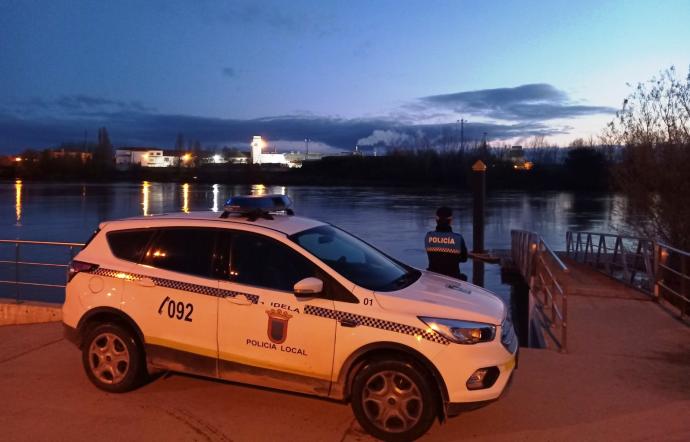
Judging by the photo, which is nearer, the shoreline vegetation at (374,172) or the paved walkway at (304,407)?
the paved walkway at (304,407)

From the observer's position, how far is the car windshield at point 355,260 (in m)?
5.12

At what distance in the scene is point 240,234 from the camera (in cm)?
536

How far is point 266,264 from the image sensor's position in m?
5.17

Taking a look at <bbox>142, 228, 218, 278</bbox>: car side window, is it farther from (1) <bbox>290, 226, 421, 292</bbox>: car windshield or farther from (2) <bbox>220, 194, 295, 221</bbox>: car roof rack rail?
(1) <bbox>290, 226, 421, 292</bbox>: car windshield

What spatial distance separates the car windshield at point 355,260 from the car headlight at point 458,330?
0.54 m

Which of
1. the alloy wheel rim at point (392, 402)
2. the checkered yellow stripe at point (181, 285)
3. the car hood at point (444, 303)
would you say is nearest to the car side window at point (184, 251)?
the checkered yellow stripe at point (181, 285)

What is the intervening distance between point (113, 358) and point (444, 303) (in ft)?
9.90

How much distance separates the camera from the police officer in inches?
294

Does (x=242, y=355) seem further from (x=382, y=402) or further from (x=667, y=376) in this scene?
(x=667, y=376)

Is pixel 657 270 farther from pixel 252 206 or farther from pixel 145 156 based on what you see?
pixel 145 156

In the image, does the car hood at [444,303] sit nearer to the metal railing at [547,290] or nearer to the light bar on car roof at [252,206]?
the light bar on car roof at [252,206]

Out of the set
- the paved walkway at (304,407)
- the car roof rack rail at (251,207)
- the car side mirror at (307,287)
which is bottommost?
the paved walkway at (304,407)

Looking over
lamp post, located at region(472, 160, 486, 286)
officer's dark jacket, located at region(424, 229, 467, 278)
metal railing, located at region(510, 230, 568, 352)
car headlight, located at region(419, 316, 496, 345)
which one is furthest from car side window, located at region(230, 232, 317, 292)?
lamp post, located at region(472, 160, 486, 286)

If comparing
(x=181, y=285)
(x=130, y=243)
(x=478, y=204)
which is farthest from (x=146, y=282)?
(x=478, y=204)
